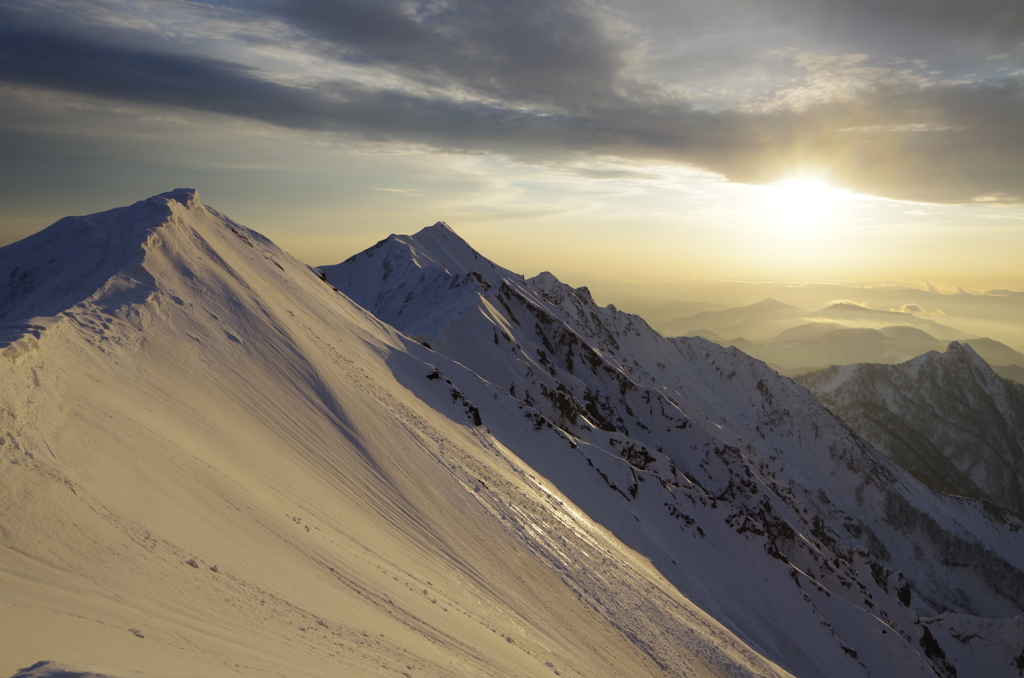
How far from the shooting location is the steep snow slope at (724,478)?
187 feet

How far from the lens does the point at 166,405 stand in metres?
25.0

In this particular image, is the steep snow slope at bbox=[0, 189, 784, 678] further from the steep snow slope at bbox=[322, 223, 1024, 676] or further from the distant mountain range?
the steep snow slope at bbox=[322, 223, 1024, 676]

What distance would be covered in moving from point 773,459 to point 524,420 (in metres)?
113

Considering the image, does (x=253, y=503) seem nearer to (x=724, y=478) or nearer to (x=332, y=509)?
(x=332, y=509)

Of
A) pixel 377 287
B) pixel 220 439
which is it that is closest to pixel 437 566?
pixel 220 439

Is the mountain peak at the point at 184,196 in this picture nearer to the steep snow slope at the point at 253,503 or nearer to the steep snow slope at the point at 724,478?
the steep snow slope at the point at 253,503

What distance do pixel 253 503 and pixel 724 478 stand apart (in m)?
83.9

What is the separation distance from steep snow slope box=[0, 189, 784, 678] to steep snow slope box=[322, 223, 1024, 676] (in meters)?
9.97

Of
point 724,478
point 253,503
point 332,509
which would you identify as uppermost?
point 253,503

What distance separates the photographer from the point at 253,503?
21.8 m

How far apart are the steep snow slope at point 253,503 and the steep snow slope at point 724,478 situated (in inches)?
392

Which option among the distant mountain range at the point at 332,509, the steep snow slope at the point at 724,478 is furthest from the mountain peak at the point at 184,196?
the steep snow slope at the point at 724,478

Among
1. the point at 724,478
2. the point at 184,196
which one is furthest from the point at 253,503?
the point at 724,478

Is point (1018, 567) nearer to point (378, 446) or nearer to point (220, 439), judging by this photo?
point (378, 446)
